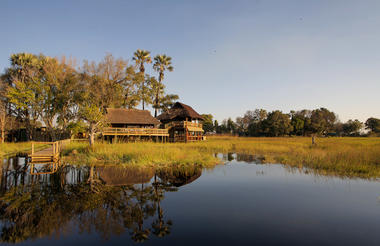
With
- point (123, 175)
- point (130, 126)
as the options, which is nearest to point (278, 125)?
point (130, 126)

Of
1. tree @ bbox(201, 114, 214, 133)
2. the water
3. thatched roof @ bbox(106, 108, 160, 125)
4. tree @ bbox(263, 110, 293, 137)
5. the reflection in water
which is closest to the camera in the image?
the water

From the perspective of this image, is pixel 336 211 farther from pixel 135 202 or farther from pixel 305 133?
pixel 305 133

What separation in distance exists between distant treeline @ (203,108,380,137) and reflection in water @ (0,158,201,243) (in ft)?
173

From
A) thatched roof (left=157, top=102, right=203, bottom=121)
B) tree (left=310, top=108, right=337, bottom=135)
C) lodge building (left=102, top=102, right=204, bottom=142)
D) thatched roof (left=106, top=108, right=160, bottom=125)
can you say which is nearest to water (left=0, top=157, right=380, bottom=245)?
lodge building (left=102, top=102, right=204, bottom=142)

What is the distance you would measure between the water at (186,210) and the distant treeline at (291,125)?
Result: 51221 mm

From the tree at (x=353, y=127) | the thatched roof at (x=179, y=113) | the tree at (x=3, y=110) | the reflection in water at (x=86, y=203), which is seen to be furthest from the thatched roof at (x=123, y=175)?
the tree at (x=353, y=127)

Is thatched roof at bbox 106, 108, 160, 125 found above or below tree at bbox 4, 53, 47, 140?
below

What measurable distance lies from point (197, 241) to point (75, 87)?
107 feet

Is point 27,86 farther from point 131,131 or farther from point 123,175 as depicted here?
point 123,175

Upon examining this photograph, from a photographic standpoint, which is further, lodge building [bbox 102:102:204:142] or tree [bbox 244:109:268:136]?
tree [bbox 244:109:268:136]

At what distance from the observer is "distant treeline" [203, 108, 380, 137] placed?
58.6m

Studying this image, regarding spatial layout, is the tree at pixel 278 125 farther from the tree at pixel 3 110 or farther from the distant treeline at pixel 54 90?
the tree at pixel 3 110

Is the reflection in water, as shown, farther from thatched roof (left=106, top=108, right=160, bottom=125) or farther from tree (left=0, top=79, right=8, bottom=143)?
tree (left=0, top=79, right=8, bottom=143)

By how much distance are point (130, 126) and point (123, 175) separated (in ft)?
74.5
